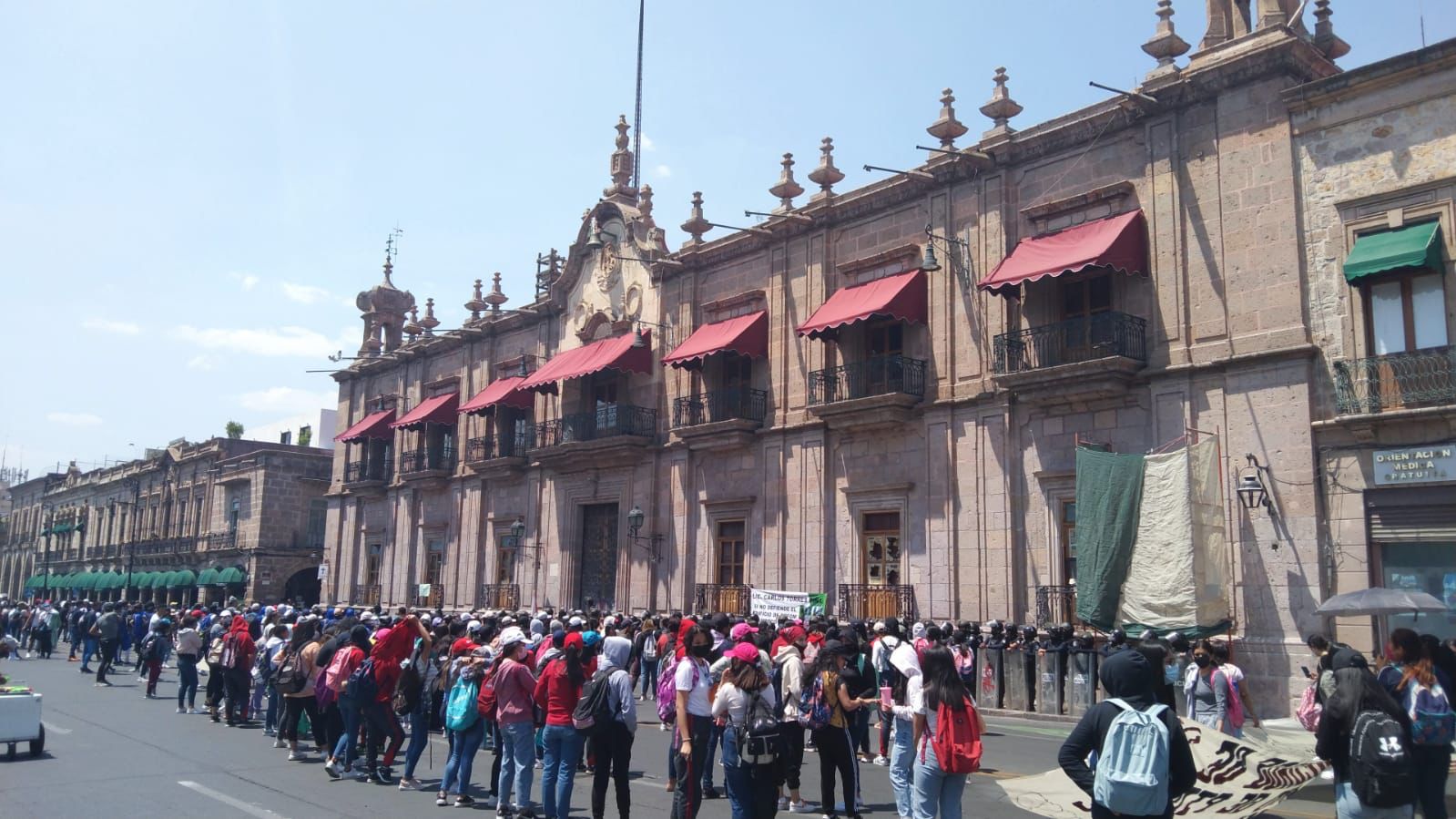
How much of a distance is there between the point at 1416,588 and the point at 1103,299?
6.52 meters

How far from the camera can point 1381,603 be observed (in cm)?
1284

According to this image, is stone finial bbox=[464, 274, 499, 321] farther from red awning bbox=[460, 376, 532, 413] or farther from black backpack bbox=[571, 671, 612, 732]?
black backpack bbox=[571, 671, 612, 732]

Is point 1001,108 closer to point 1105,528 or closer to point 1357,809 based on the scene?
point 1105,528

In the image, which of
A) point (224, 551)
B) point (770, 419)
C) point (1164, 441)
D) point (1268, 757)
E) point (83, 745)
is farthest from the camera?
point (224, 551)

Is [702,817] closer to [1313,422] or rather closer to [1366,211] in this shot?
[1313,422]

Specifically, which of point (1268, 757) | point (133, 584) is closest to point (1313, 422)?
point (1268, 757)

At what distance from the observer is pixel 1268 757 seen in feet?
30.1

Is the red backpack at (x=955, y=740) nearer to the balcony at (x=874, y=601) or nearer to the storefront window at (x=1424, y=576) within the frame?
the storefront window at (x=1424, y=576)

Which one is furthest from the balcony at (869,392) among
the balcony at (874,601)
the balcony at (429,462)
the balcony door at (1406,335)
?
the balcony at (429,462)

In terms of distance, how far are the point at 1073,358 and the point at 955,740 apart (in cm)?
1270

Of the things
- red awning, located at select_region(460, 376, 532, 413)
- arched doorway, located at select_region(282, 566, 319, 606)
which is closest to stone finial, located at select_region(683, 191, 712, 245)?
red awning, located at select_region(460, 376, 532, 413)

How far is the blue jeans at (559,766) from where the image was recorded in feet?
28.3

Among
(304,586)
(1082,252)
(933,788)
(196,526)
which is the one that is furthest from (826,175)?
(196,526)

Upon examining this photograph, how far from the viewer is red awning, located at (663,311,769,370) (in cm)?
2427
